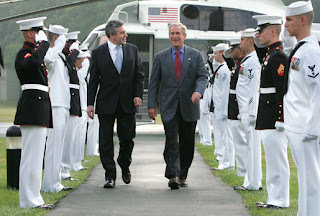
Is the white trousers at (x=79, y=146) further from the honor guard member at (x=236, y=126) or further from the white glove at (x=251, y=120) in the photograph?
the white glove at (x=251, y=120)

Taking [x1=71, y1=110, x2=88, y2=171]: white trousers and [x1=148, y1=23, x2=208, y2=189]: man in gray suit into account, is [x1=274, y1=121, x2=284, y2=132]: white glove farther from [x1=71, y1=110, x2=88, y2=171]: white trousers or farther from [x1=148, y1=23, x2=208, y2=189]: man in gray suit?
[x1=71, y1=110, x2=88, y2=171]: white trousers

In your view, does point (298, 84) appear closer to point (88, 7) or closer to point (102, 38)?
point (102, 38)

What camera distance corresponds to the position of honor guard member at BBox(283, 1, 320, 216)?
570cm

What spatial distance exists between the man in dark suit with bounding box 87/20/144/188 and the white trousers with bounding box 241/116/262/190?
1.68m

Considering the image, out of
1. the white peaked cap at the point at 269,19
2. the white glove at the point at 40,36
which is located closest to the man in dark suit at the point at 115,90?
the white glove at the point at 40,36

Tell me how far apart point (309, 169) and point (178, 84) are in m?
4.31

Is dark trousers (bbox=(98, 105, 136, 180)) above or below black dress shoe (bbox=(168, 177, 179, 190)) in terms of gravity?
above

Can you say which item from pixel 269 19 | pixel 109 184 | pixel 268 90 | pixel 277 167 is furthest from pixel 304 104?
pixel 109 184

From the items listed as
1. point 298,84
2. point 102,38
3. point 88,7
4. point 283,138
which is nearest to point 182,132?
point 283,138

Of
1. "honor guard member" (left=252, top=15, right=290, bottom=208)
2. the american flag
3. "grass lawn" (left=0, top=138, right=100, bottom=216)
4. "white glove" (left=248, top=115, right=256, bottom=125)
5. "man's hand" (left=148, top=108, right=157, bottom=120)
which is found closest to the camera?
"grass lawn" (left=0, top=138, right=100, bottom=216)

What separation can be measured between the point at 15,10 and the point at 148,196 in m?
77.8

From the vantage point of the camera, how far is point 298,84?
5863 millimetres

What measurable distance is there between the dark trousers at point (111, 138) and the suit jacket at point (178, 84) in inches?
16.7

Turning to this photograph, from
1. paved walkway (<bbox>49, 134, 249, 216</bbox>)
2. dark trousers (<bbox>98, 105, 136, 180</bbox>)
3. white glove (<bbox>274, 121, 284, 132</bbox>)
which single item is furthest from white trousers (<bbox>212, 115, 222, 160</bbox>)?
white glove (<bbox>274, 121, 284, 132</bbox>)
